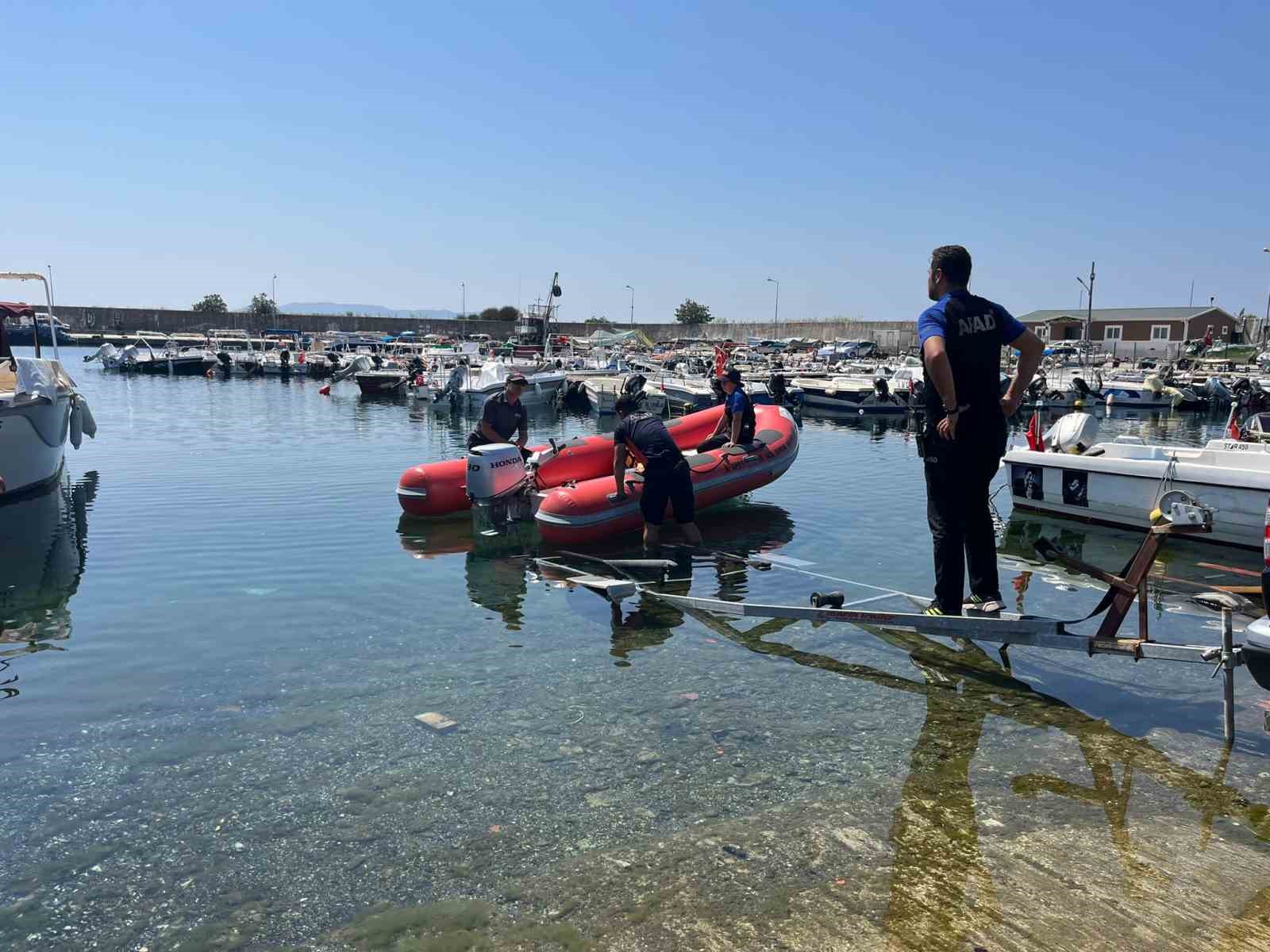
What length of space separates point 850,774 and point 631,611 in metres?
3.27

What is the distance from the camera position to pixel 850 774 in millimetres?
4449

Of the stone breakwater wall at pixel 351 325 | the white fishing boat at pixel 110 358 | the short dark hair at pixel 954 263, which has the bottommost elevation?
the white fishing boat at pixel 110 358

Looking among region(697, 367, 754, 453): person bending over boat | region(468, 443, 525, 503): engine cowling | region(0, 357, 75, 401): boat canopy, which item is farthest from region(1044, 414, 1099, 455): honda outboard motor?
→ region(0, 357, 75, 401): boat canopy

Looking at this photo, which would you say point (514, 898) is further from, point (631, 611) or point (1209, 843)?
point (631, 611)

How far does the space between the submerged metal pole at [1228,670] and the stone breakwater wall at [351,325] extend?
307 feet

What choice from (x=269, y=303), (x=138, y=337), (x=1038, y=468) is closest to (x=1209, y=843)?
(x=1038, y=468)

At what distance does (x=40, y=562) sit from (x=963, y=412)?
30.7ft

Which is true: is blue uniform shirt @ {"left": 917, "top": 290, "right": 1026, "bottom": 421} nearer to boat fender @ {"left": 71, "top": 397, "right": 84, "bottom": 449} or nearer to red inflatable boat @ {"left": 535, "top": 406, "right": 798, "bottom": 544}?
red inflatable boat @ {"left": 535, "top": 406, "right": 798, "bottom": 544}

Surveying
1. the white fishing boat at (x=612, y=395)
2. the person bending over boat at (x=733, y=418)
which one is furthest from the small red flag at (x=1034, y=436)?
the white fishing boat at (x=612, y=395)

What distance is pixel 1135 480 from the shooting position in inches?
454

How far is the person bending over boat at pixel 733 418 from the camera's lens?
37.2ft

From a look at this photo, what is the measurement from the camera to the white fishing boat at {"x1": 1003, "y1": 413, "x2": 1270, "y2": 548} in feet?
33.9

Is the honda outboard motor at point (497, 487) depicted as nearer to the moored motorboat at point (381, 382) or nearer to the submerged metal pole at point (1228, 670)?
the submerged metal pole at point (1228, 670)

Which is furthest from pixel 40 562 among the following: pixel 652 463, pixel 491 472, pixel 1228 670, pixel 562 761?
pixel 1228 670
